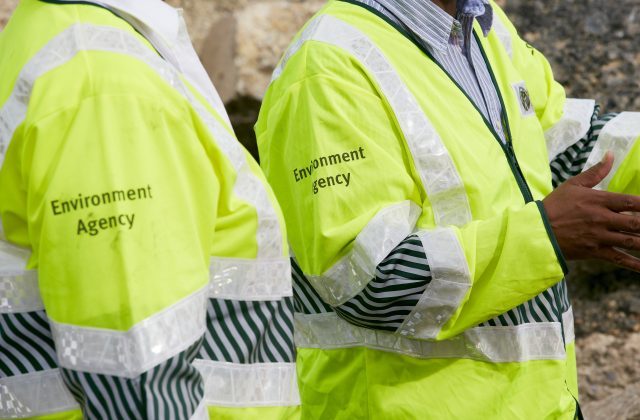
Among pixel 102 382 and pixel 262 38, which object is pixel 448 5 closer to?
pixel 102 382

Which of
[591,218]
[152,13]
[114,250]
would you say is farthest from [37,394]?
[591,218]

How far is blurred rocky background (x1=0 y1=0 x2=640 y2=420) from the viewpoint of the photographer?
4367 millimetres

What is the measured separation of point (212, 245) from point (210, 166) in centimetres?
13

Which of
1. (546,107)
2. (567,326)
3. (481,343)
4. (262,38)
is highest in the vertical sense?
(546,107)

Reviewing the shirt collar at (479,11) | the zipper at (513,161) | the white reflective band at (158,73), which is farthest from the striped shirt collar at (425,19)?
the white reflective band at (158,73)

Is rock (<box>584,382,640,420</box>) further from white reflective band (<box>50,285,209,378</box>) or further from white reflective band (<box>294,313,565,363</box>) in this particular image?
white reflective band (<box>50,285,209,378</box>)

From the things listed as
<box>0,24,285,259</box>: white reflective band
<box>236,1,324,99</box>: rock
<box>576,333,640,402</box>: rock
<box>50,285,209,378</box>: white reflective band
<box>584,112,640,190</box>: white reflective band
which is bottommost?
<box>576,333,640,402</box>: rock

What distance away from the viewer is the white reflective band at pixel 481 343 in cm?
238

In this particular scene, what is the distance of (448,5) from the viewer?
2.55m

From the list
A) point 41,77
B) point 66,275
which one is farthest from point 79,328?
point 41,77

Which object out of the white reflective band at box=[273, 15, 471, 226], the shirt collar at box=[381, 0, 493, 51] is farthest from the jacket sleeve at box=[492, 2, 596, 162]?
the white reflective band at box=[273, 15, 471, 226]

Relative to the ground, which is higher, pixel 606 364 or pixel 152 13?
pixel 152 13

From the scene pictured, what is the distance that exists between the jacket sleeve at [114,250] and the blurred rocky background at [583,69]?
2.84 m

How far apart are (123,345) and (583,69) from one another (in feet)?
11.4
